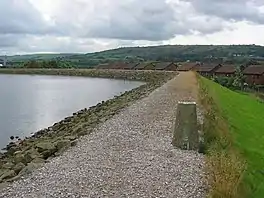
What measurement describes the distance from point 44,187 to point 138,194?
1.50 metres

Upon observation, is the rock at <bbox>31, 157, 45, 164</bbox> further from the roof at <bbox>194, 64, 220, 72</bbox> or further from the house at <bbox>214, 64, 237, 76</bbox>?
the roof at <bbox>194, 64, 220, 72</bbox>

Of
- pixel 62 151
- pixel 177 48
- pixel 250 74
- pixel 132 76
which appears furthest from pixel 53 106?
pixel 177 48

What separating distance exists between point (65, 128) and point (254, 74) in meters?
56.8

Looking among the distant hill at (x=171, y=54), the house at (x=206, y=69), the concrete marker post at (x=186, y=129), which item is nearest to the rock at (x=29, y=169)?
the concrete marker post at (x=186, y=129)

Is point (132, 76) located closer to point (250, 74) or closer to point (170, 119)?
point (250, 74)

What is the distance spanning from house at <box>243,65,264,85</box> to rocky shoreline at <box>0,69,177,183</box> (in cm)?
1141

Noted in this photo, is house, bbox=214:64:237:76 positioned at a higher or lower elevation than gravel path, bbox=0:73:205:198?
lower

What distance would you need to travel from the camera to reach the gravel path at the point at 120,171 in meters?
7.23

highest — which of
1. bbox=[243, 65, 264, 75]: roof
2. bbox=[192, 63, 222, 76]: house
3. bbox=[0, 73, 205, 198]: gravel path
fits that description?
bbox=[0, 73, 205, 198]: gravel path

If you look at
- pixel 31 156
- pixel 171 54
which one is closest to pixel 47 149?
pixel 31 156

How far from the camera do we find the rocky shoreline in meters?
11.0

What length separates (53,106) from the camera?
39.1 m

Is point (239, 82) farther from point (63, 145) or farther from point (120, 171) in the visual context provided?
point (120, 171)

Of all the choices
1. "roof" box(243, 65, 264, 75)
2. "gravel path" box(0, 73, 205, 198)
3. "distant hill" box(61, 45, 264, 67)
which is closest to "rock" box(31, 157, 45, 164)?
"gravel path" box(0, 73, 205, 198)
